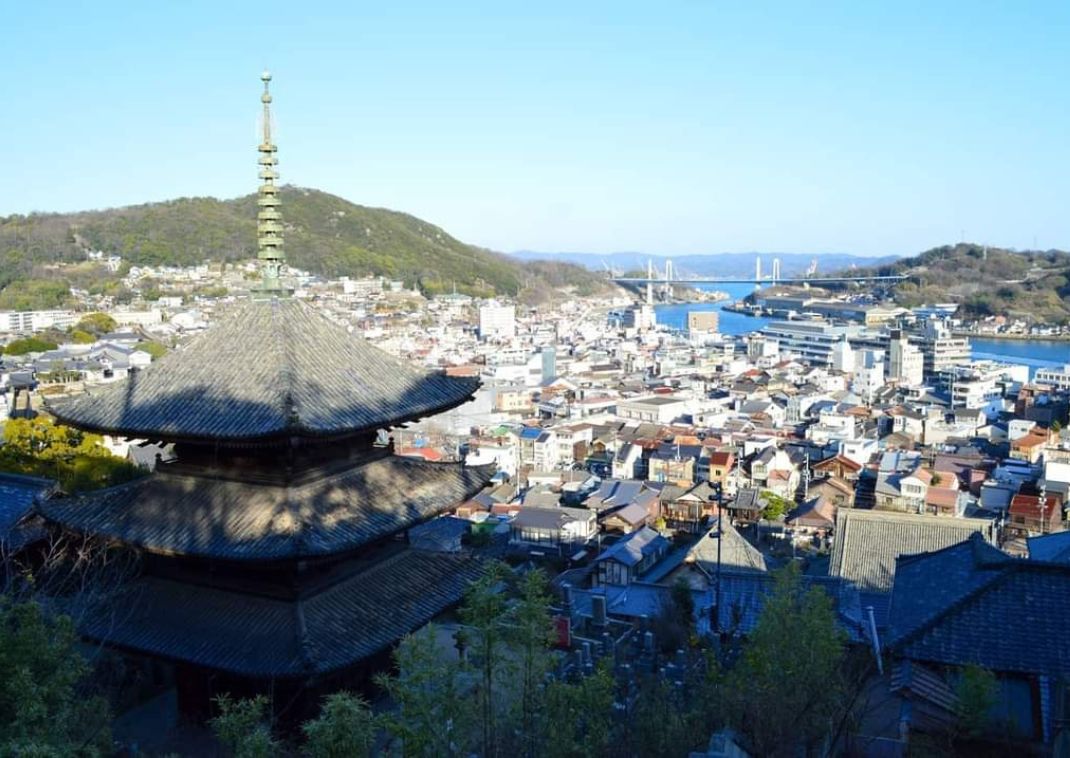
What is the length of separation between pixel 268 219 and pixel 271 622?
4168mm

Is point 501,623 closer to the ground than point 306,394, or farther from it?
closer to the ground

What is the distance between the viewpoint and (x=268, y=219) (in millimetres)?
8930

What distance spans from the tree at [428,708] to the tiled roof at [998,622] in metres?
5.04

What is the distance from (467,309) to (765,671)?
107 m

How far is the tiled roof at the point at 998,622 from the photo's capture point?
25.3 feet

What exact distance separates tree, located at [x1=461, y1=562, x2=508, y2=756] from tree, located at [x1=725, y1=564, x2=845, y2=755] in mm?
1861

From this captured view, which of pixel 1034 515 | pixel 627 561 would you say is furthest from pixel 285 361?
pixel 1034 515

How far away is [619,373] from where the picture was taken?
225 feet

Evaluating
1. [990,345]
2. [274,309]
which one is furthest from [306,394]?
[990,345]

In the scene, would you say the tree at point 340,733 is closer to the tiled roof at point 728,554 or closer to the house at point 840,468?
the tiled roof at point 728,554

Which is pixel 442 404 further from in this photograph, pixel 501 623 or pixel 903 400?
pixel 903 400

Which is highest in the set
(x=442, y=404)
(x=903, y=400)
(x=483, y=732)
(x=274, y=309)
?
(x=274, y=309)

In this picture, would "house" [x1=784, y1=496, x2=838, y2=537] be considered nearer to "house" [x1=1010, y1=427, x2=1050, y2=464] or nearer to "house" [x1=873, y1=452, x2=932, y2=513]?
"house" [x1=873, y1=452, x2=932, y2=513]

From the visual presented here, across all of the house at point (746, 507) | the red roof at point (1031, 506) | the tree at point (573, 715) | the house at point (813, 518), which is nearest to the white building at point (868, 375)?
the red roof at point (1031, 506)
